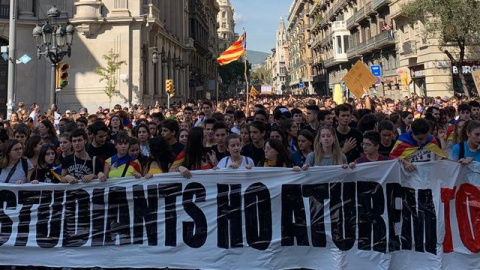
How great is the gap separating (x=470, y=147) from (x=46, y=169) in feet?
17.9

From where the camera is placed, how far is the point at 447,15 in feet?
86.4

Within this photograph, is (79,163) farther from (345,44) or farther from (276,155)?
(345,44)

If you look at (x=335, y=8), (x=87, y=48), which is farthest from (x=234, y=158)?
(x=335, y=8)

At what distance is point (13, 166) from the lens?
5613mm

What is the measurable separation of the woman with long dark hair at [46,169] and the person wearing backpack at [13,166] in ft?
0.32

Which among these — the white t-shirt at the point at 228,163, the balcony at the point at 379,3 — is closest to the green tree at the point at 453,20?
the balcony at the point at 379,3

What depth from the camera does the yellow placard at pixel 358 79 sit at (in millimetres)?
14555

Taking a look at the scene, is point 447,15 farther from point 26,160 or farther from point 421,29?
point 26,160

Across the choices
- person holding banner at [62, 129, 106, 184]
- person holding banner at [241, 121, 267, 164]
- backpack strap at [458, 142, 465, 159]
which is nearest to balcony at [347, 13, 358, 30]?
person holding banner at [241, 121, 267, 164]

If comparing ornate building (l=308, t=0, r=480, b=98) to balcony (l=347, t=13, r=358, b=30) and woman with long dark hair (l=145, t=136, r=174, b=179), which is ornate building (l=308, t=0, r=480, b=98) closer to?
balcony (l=347, t=13, r=358, b=30)

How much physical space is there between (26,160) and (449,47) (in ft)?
102

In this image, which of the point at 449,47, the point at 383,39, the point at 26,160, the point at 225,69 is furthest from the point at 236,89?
the point at 26,160

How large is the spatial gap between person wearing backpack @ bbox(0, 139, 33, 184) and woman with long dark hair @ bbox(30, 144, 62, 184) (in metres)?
0.10

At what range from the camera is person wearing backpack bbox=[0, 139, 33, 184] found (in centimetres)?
550
